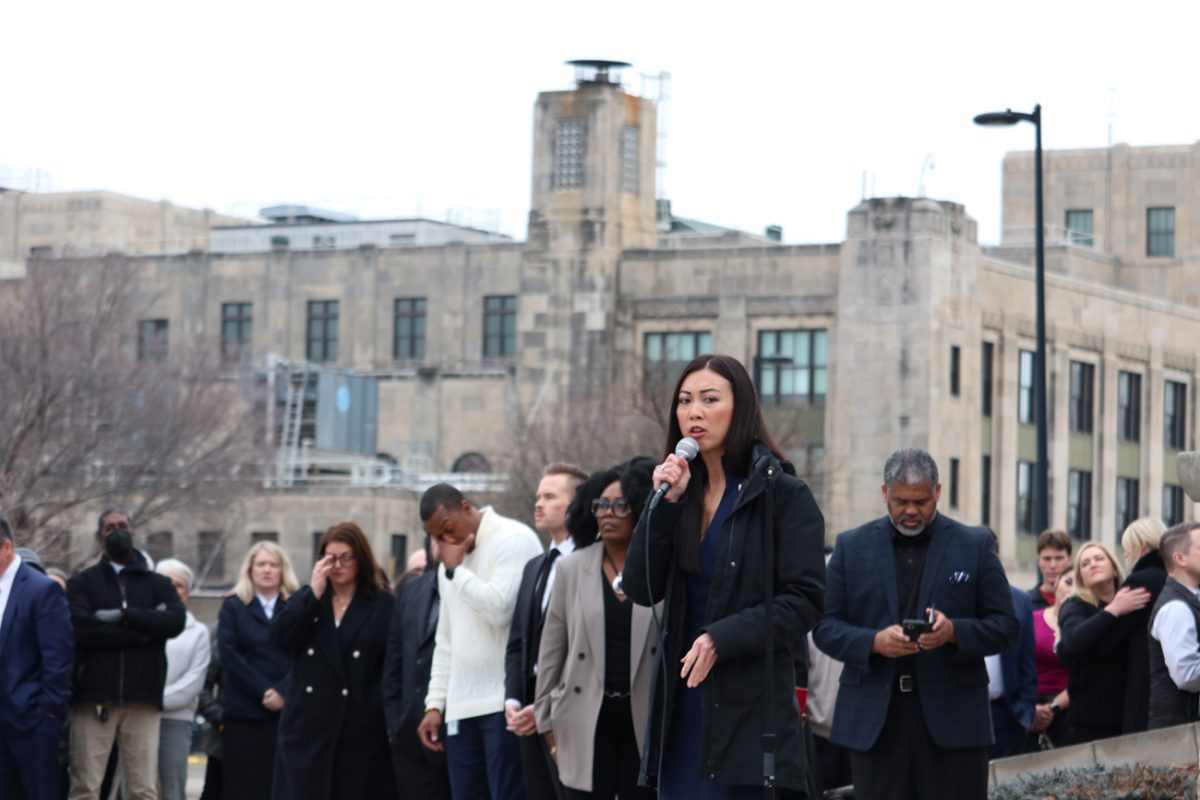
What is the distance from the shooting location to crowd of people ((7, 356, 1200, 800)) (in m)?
10.2

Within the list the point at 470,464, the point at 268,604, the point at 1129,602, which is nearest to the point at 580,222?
the point at 470,464

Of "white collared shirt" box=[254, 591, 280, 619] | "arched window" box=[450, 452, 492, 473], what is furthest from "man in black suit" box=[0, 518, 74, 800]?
"arched window" box=[450, 452, 492, 473]

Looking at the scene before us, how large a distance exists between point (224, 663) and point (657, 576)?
29.2 feet

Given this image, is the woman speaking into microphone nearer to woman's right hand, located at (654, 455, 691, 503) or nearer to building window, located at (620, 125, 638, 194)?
woman's right hand, located at (654, 455, 691, 503)

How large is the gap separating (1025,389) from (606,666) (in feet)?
236

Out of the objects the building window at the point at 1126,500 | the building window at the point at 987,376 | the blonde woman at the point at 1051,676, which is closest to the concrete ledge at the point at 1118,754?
the blonde woman at the point at 1051,676

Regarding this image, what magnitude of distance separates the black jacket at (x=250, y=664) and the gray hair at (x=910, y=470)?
7.14 meters

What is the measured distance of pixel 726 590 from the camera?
33.4ft

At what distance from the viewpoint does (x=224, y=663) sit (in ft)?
61.1

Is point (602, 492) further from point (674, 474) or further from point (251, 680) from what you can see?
point (251, 680)

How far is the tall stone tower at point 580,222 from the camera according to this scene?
83.3 m

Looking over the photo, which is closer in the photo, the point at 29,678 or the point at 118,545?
the point at 29,678

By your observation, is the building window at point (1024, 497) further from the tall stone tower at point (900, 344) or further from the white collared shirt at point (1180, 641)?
the white collared shirt at point (1180, 641)

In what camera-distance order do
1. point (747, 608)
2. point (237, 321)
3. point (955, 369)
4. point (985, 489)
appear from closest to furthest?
1. point (747, 608)
2. point (955, 369)
3. point (985, 489)
4. point (237, 321)
